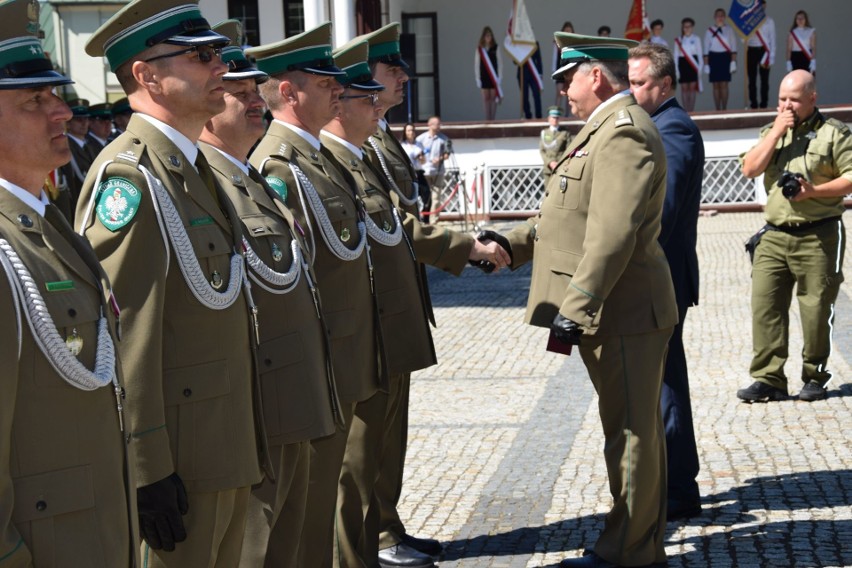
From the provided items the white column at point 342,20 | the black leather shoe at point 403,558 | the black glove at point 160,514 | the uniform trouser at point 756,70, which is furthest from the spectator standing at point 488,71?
the black glove at point 160,514

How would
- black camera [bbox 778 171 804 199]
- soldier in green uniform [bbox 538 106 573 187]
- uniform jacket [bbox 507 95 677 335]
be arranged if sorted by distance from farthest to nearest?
soldier in green uniform [bbox 538 106 573 187] < black camera [bbox 778 171 804 199] < uniform jacket [bbox 507 95 677 335]

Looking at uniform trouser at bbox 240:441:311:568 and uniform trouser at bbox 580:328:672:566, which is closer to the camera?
uniform trouser at bbox 240:441:311:568

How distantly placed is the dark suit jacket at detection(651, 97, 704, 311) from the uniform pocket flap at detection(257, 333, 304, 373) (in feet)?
8.08

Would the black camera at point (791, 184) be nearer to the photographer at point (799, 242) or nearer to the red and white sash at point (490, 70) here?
the photographer at point (799, 242)

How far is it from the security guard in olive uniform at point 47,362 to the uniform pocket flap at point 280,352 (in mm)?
981

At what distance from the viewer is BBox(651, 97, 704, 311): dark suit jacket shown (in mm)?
5867

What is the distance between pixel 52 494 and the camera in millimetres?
2633

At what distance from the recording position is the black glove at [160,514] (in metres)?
3.13

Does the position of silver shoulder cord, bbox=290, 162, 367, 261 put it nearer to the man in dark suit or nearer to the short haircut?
the man in dark suit

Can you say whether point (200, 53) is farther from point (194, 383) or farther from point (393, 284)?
point (393, 284)

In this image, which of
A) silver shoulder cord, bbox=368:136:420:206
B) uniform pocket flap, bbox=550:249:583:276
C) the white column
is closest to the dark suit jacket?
uniform pocket flap, bbox=550:249:583:276

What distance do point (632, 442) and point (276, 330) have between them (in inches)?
68.3

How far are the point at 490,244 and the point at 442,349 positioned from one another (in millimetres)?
4993

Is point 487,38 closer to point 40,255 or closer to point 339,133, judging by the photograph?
point 339,133
